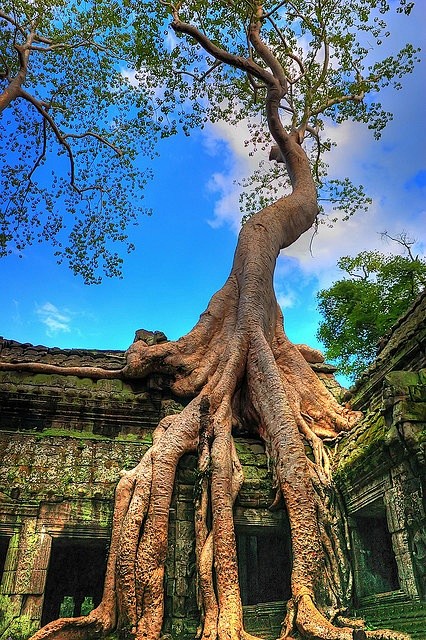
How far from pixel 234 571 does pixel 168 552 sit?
70 centimetres

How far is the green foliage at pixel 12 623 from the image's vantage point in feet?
13.9

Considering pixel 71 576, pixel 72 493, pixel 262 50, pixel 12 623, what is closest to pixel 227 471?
pixel 72 493

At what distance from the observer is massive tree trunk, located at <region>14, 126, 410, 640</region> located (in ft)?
13.8

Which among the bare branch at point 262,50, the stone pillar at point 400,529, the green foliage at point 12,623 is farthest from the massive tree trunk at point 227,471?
the bare branch at point 262,50

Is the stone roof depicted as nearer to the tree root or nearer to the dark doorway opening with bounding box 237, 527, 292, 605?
the tree root

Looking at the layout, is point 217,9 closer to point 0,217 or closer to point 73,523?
point 0,217

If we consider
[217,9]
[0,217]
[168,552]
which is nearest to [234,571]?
[168,552]

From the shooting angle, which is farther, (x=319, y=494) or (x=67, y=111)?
(x=67, y=111)

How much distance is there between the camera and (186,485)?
17.0ft

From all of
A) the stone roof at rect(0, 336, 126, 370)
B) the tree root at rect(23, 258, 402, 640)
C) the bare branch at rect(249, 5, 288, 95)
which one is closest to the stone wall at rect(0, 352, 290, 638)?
the tree root at rect(23, 258, 402, 640)

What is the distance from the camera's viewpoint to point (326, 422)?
6.25 meters

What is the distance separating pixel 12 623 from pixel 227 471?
223cm

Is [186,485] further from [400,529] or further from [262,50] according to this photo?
[262,50]

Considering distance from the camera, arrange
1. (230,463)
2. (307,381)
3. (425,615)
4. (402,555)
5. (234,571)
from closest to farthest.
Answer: (425,615) < (402,555) < (234,571) < (230,463) < (307,381)
